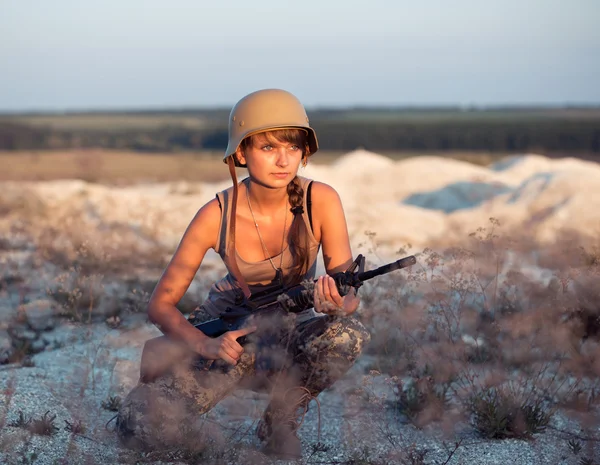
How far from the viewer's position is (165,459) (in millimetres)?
3031

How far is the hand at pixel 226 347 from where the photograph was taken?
300 centimetres

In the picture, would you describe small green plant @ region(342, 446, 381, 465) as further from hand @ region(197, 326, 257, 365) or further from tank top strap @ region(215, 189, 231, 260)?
tank top strap @ region(215, 189, 231, 260)

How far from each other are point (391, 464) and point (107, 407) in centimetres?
144

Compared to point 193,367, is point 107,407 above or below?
below

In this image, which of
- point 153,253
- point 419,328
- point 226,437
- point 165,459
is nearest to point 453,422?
point 419,328

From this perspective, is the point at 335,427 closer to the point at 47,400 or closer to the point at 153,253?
the point at 47,400

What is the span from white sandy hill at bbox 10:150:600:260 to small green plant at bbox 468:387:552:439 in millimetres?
3811

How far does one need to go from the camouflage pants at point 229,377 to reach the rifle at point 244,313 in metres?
0.08

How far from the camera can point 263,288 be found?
336 cm

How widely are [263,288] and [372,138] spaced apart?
191 feet

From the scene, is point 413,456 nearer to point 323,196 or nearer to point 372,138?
point 323,196

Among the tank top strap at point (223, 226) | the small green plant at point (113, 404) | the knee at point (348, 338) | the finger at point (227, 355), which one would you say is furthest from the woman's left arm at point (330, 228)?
the small green plant at point (113, 404)

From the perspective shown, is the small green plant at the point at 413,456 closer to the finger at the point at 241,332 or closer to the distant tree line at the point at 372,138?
the finger at the point at 241,332

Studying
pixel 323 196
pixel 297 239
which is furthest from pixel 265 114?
pixel 297 239
